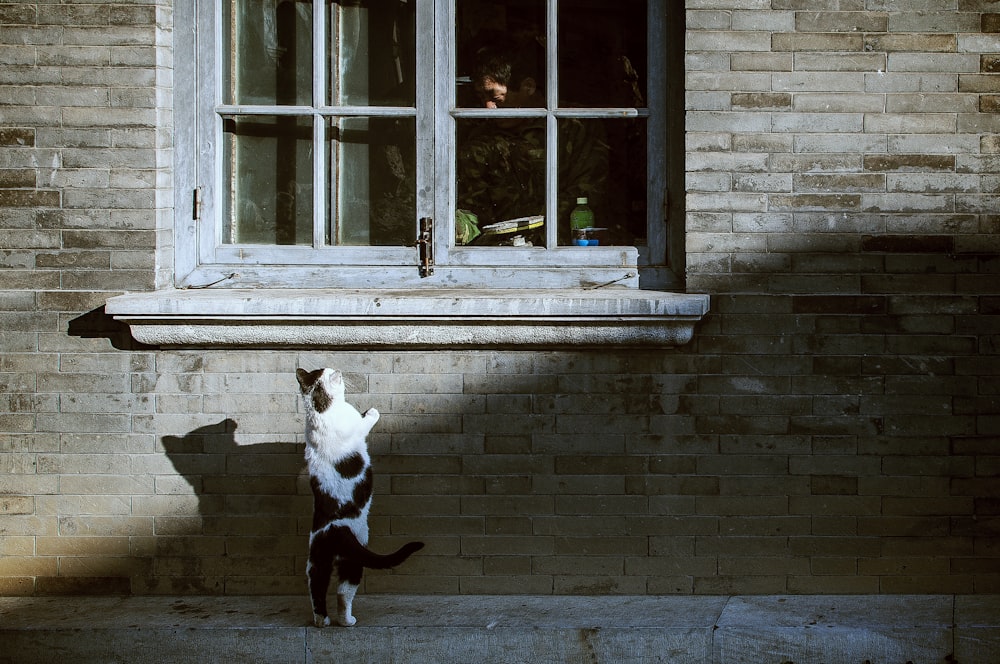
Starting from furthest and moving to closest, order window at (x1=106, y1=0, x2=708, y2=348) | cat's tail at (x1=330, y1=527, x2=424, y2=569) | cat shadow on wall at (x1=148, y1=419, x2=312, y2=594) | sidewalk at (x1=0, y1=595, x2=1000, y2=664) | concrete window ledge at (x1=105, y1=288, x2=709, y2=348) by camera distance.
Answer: window at (x1=106, y1=0, x2=708, y2=348), cat shadow on wall at (x1=148, y1=419, x2=312, y2=594), concrete window ledge at (x1=105, y1=288, x2=709, y2=348), sidewalk at (x1=0, y1=595, x2=1000, y2=664), cat's tail at (x1=330, y1=527, x2=424, y2=569)

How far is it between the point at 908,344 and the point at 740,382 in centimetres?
70

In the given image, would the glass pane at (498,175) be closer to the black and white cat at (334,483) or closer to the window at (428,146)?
the window at (428,146)

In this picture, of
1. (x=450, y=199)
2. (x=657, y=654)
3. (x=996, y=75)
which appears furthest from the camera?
(x=450, y=199)

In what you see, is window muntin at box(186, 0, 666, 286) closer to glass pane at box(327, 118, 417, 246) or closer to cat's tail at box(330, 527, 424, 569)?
glass pane at box(327, 118, 417, 246)

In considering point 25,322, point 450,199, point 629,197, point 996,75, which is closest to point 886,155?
point 996,75

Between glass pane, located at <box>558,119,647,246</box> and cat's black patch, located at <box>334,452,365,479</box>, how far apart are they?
1.35 metres

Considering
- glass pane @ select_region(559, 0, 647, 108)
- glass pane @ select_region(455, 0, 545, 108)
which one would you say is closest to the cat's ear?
glass pane @ select_region(455, 0, 545, 108)

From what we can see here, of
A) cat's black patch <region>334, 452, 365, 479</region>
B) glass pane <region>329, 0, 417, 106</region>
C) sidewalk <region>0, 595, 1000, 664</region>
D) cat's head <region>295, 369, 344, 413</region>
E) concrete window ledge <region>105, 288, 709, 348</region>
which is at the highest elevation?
glass pane <region>329, 0, 417, 106</region>

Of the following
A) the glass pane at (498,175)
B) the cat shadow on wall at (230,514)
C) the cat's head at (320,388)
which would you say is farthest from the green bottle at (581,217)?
the cat shadow on wall at (230,514)

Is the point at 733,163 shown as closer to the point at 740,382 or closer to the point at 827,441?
the point at 740,382

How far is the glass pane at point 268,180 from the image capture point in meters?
4.33

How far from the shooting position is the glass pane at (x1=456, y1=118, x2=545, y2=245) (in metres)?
4.30

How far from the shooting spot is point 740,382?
409 centimetres

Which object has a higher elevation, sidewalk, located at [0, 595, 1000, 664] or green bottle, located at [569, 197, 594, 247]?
green bottle, located at [569, 197, 594, 247]
